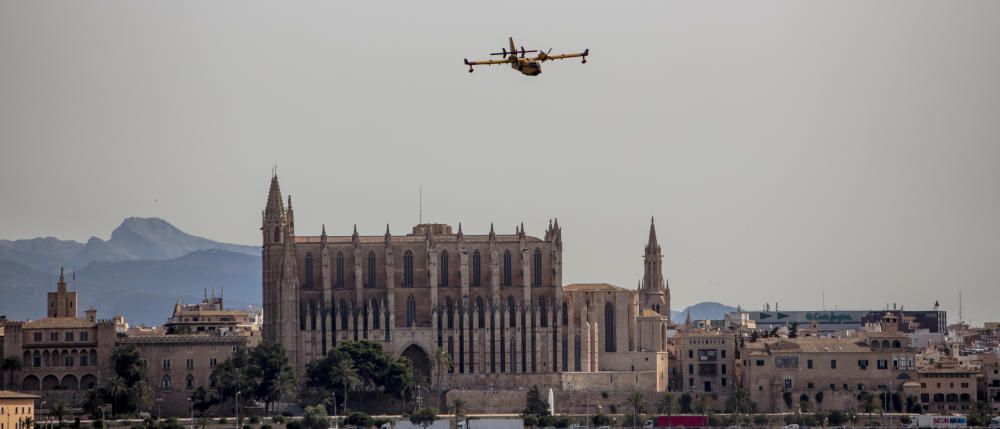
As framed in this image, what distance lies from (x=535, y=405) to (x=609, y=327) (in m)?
11.8

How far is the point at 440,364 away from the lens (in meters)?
148

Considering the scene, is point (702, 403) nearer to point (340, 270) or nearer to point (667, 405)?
point (667, 405)

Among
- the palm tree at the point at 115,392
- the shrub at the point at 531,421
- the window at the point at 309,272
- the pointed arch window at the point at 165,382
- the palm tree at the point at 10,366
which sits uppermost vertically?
the window at the point at 309,272

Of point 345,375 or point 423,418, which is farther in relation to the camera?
point 345,375

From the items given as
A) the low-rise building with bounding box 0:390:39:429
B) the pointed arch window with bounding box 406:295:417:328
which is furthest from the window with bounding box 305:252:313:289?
the low-rise building with bounding box 0:390:39:429

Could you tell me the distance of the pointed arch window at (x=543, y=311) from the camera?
154m

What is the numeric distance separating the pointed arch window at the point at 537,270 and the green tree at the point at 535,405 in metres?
12.4

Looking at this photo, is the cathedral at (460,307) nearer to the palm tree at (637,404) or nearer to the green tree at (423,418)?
the palm tree at (637,404)

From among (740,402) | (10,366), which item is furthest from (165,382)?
(740,402)

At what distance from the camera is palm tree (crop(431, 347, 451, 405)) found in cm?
14775

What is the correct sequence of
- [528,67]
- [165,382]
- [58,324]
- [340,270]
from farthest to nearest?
[340,270] → [165,382] → [58,324] → [528,67]

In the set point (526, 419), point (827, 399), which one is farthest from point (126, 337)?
point (827, 399)

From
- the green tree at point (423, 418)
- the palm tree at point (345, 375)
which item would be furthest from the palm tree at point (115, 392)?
the green tree at point (423, 418)

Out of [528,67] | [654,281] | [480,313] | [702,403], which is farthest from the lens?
[654,281]
